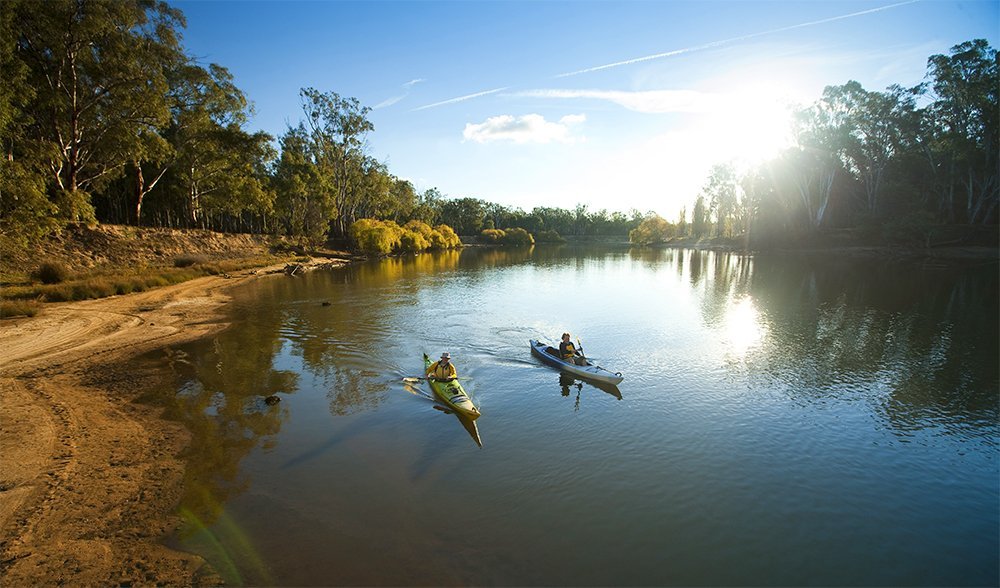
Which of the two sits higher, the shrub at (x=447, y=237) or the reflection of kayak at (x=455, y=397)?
the shrub at (x=447, y=237)

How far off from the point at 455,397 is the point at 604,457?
553cm

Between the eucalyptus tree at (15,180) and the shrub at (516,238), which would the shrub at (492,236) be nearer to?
the shrub at (516,238)

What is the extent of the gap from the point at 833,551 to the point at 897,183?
87549 millimetres

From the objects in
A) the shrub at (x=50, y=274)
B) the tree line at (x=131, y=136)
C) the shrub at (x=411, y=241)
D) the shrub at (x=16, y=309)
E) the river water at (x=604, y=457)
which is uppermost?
the tree line at (x=131, y=136)

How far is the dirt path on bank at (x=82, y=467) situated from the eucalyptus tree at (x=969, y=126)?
88996mm

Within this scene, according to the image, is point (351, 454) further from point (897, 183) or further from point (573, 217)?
point (573, 217)

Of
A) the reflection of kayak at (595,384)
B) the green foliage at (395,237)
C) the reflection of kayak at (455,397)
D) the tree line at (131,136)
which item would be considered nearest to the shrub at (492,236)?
the green foliage at (395,237)

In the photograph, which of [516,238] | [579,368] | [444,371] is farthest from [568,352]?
[516,238]

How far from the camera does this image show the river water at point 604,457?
9141 millimetres

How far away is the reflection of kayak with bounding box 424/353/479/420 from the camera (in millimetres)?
15423

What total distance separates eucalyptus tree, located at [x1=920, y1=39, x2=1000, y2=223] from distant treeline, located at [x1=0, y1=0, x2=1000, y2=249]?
0.21 meters

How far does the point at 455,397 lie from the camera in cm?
1609

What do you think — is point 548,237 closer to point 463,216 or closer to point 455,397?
point 463,216

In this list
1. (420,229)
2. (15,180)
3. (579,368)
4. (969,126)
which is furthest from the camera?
(420,229)
